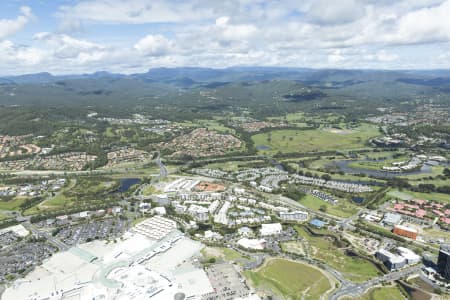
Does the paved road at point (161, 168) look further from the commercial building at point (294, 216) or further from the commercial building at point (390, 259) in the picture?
the commercial building at point (390, 259)

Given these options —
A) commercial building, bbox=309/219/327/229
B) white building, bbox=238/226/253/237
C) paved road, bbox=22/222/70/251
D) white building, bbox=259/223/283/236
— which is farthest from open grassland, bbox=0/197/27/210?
commercial building, bbox=309/219/327/229

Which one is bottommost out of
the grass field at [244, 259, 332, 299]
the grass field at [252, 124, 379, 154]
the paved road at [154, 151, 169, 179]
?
the grass field at [252, 124, 379, 154]

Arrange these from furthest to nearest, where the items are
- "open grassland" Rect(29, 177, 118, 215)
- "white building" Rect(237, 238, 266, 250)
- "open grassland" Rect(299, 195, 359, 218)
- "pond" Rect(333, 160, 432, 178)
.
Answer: "pond" Rect(333, 160, 432, 178) → "open grassland" Rect(29, 177, 118, 215) → "open grassland" Rect(299, 195, 359, 218) → "white building" Rect(237, 238, 266, 250)

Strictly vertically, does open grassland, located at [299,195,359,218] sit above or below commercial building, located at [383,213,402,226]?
below

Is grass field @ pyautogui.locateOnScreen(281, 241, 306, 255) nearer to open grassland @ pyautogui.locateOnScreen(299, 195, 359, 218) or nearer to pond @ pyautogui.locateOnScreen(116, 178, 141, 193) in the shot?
open grassland @ pyautogui.locateOnScreen(299, 195, 359, 218)

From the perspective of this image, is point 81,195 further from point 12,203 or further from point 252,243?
point 252,243
